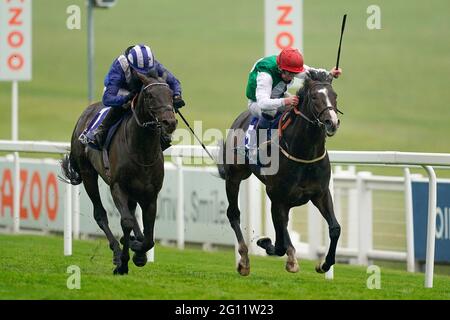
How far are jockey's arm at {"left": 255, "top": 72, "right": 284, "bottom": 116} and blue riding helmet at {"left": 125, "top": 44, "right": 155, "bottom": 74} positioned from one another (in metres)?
0.78

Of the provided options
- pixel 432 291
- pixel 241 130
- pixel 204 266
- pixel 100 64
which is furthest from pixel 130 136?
pixel 100 64

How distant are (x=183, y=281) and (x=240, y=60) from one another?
30180 mm

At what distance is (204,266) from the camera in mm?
10086

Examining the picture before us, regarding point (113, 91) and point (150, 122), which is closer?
point (150, 122)

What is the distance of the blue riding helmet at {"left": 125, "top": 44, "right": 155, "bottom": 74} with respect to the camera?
8.74m

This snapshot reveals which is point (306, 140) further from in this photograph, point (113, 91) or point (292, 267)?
point (113, 91)

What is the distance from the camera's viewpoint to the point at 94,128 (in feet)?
30.5

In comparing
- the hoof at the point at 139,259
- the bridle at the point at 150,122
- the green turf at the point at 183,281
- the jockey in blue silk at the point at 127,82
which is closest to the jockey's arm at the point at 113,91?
the jockey in blue silk at the point at 127,82

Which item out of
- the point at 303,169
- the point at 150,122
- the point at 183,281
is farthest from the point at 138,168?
the point at 303,169

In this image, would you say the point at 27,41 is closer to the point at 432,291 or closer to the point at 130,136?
the point at 130,136

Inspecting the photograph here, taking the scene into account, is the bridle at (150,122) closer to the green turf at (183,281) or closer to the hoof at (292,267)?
the green turf at (183,281)

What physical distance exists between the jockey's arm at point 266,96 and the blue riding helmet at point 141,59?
779mm
